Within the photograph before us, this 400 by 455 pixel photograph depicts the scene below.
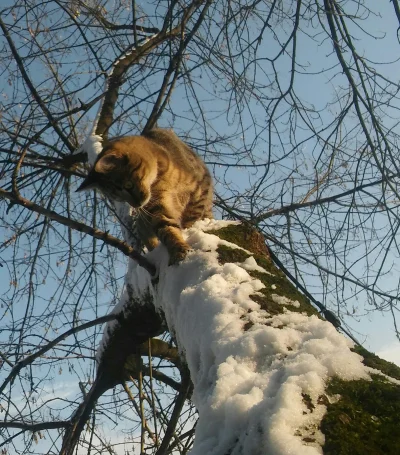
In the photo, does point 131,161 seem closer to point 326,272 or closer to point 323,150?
point 323,150

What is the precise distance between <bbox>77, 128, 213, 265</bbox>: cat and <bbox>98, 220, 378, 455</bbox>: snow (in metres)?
0.86

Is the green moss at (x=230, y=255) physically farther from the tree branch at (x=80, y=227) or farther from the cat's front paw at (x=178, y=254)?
the tree branch at (x=80, y=227)

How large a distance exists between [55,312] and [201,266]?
2.19m

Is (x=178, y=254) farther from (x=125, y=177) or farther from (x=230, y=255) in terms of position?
(x=125, y=177)

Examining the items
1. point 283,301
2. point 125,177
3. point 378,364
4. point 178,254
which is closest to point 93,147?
point 125,177

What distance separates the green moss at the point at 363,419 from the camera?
0.90m

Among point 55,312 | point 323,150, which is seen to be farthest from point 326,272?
point 55,312

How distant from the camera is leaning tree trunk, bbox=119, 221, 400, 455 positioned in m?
0.95

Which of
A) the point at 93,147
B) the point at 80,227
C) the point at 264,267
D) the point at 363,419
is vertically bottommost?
the point at 363,419

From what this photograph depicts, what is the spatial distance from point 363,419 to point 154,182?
257cm

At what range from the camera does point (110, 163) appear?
3.04 metres

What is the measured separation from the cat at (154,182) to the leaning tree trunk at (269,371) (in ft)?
2.89

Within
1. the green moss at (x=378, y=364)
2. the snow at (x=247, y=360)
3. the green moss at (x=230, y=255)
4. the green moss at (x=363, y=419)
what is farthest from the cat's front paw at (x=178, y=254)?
the green moss at (x=363, y=419)

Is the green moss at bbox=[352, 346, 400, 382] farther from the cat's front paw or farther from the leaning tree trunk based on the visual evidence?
the cat's front paw
